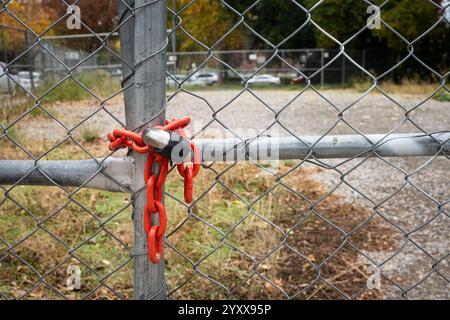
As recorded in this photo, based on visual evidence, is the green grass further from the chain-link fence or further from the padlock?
the padlock

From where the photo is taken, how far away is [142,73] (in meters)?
0.88

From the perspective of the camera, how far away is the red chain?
2.93 ft

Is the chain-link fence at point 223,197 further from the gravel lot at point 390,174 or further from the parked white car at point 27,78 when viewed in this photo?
the parked white car at point 27,78

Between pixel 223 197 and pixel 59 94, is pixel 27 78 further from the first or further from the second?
pixel 223 197

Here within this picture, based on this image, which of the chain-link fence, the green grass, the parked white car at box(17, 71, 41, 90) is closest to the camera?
the chain-link fence

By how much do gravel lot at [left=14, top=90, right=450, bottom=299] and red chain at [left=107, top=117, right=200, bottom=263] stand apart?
0.15m

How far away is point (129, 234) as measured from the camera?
2516 millimetres

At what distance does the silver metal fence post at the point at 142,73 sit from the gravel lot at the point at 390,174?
112mm

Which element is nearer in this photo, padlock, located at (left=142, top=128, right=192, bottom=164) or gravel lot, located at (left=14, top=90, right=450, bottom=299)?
padlock, located at (left=142, top=128, right=192, bottom=164)

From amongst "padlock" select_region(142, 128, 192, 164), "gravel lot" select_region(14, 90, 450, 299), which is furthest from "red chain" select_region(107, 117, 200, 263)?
"gravel lot" select_region(14, 90, 450, 299)

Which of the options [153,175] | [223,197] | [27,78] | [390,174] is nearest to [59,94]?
[27,78]

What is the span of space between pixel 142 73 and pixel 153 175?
228mm

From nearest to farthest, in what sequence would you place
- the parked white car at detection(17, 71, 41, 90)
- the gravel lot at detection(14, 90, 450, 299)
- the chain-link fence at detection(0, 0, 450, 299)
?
1. the chain-link fence at detection(0, 0, 450, 299)
2. the gravel lot at detection(14, 90, 450, 299)
3. the parked white car at detection(17, 71, 41, 90)

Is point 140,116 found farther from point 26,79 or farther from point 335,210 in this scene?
point 26,79
